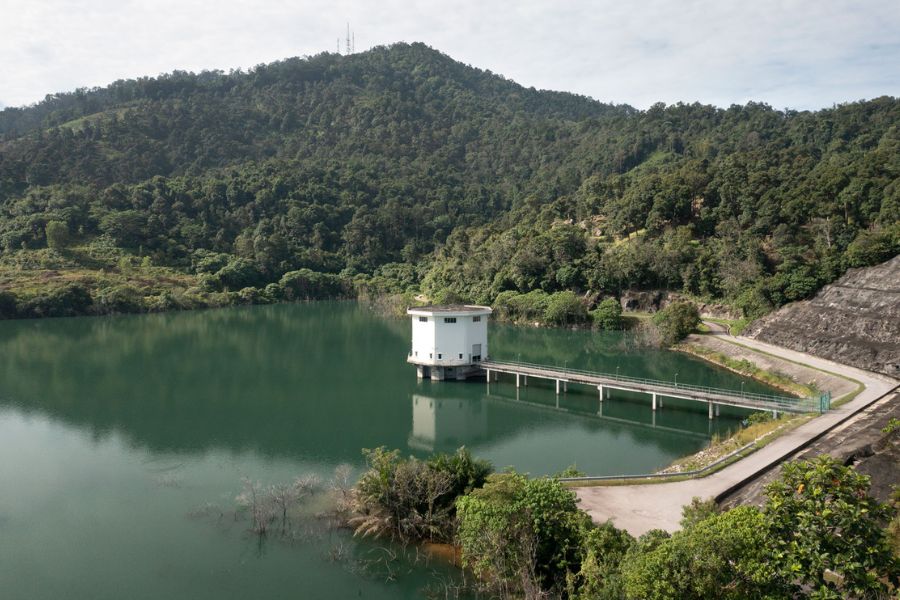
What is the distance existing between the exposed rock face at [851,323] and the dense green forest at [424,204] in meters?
2.52

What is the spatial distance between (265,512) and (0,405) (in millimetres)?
28288

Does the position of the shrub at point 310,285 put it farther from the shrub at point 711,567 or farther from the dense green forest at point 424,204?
the shrub at point 711,567

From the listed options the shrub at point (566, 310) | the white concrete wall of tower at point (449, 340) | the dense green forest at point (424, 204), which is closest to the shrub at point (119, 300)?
the dense green forest at point (424, 204)

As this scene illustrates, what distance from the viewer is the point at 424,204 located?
146 meters

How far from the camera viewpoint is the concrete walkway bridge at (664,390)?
32156 mm

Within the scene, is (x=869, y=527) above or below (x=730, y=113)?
below

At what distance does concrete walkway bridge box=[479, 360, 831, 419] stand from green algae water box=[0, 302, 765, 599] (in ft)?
3.23

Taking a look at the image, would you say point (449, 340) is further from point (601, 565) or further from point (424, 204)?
point (424, 204)

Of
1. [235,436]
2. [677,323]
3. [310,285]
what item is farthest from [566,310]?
[310,285]

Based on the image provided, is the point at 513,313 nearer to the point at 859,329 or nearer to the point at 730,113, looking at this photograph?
the point at 859,329

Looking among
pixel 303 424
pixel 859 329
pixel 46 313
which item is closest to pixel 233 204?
pixel 46 313

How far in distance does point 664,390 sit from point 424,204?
11441 cm

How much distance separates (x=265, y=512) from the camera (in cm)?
2197

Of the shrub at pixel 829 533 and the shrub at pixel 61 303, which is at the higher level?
the shrub at pixel 829 533
